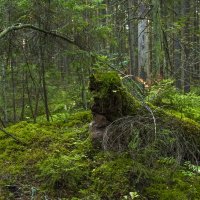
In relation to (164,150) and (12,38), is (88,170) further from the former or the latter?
(12,38)

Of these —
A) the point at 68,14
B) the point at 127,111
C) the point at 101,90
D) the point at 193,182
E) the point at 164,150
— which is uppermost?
the point at 68,14

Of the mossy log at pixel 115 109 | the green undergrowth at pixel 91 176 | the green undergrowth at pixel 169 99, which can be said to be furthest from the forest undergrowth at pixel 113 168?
the green undergrowth at pixel 169 99

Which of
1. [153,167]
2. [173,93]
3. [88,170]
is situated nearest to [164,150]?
[153,167]

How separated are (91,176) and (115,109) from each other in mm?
1256

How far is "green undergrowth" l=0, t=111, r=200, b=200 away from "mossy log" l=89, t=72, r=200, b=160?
0.47m

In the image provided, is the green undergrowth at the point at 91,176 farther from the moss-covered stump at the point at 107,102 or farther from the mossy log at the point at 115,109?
the mossy log at the point at 115,109

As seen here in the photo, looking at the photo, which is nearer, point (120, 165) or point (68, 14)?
point (120, 165)

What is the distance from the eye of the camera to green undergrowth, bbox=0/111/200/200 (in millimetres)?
4480

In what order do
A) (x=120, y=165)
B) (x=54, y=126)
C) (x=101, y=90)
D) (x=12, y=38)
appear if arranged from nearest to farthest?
(x=120, y=165) → (x=101, y=90) → (x=12, y=38) → (x=54, y=126)

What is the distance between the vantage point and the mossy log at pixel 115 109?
17.9 ft

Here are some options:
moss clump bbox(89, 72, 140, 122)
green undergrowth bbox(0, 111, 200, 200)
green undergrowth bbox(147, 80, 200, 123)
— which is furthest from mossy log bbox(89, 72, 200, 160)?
green undergrowth bbox(147, 80, 200, 123)

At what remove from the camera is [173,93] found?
6660 millimetres

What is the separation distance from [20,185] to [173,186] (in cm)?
220

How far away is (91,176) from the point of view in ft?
16.0
